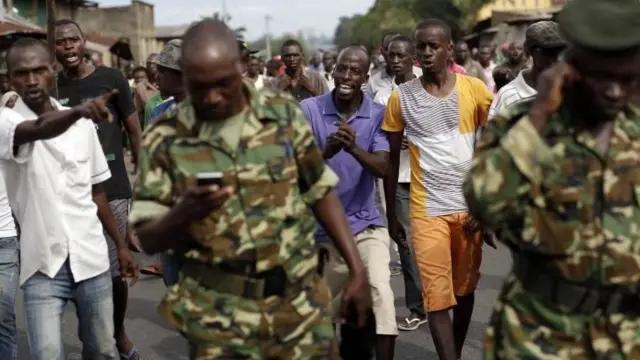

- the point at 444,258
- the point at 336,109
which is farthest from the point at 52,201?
the point at 444,258

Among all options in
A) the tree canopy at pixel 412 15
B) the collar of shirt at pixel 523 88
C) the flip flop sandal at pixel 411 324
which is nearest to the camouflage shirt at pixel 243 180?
the collar of shirt at pixel 523 88

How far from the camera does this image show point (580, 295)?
2.87 metres

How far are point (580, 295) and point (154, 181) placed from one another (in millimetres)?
1354

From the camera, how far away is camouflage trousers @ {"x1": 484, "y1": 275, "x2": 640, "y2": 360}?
2.89 metres

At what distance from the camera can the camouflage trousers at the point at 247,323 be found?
3.10 m

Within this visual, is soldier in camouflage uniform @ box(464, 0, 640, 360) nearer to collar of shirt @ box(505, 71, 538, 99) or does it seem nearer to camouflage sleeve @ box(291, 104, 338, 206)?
camouflage sleeve @ box(291, 104, 338, 206)

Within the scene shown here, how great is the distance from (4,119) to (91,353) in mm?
1169

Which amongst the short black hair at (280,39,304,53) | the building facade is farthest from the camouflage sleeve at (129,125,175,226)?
the building facade

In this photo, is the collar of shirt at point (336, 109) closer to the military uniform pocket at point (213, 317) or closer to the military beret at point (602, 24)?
the military uniform pocket at point (213, 317)

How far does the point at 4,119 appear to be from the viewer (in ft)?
13.3

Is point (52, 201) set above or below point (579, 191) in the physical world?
below

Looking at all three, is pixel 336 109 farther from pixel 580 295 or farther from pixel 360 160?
pixel 580 295

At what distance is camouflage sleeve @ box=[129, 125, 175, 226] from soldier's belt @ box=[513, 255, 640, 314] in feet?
3.86

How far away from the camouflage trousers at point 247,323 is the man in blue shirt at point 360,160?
1.55m
